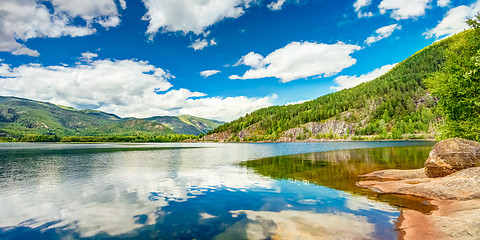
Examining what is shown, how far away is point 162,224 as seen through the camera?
18.2 meters

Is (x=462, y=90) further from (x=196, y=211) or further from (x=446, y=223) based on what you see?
(x=196, y=211)

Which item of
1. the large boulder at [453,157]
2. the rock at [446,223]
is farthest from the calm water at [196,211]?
the large boulder at [453,157]

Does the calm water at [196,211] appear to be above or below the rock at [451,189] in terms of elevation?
below

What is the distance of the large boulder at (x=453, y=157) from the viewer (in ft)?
85.1

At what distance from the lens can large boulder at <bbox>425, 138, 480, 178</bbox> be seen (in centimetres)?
2593

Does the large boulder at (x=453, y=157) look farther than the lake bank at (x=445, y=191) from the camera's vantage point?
Yes

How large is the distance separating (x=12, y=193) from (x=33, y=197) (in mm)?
4985

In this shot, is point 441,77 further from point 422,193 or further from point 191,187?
point 191,187

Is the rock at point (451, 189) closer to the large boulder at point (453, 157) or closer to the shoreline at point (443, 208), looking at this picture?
the shoreline at point (443, 208)

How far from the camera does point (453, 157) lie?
87.6 ft

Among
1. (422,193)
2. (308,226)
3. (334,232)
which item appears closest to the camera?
(334,232)

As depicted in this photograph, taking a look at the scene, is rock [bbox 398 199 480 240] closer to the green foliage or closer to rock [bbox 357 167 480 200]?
rock [bbox 357 167 480 200]

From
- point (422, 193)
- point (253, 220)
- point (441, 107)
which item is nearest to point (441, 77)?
point (441, 107)

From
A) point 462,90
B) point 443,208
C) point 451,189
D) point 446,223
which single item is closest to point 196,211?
point 446,223
